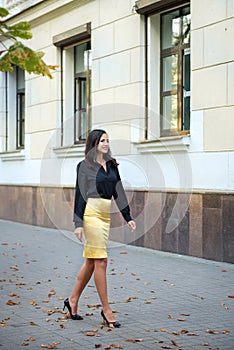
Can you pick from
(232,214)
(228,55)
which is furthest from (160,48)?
(232,214)

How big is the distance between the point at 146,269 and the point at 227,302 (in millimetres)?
2640

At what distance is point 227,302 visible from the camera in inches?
304

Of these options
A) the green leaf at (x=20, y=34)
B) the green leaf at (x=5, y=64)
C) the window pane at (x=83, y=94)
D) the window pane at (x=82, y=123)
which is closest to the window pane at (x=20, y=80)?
the window pane at (x=83, y=94)

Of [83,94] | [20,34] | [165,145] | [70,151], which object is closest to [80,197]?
[20,34]

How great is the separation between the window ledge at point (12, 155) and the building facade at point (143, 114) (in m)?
0.06

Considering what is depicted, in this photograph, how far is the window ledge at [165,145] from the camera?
37.8 feet

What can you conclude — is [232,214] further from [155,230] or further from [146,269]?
[155,230]

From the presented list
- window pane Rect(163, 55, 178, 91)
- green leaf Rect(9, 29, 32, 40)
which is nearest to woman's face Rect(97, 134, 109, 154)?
green leaf Rect(9, 29, 32, 40)

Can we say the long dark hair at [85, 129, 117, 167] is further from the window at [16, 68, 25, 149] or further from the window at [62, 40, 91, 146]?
the window at [16, 68, 25, 149]

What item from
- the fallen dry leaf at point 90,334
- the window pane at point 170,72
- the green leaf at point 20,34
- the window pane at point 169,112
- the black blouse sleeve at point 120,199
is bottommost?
the fallen dry leaf at point 90,334

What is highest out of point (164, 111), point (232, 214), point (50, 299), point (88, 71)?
point (88, 71)

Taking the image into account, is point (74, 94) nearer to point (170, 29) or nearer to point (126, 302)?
point (170, 29)

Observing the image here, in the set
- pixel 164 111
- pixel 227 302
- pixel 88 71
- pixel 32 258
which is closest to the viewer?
pixel 227 302

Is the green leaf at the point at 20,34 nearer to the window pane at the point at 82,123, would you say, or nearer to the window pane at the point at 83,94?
the window pane at the point at 82,123
